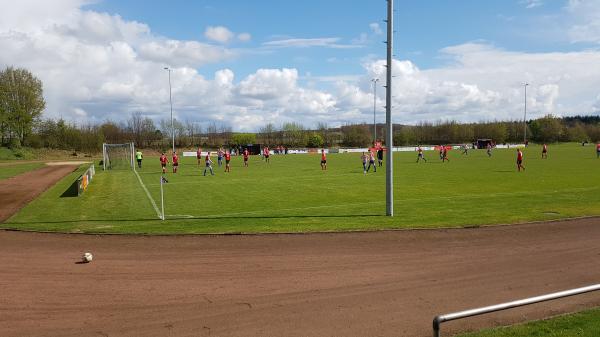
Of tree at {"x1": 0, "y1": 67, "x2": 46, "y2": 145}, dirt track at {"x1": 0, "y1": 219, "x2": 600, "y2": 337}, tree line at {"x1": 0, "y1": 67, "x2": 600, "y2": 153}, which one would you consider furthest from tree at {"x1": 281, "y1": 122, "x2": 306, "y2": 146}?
dirt track at {"x1": 0, "y1": 219, "x2": 600, "y2": 337}

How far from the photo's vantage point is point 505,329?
6.62m

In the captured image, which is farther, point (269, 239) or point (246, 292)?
point (269, 239)

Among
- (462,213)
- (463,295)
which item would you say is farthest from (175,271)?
(462,213)

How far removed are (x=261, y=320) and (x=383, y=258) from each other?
4.22 metres

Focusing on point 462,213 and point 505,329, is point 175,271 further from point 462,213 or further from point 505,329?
point 462,213

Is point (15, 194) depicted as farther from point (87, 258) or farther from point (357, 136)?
point (357, 136)

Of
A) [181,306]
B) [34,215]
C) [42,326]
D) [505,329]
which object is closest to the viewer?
[505,329]

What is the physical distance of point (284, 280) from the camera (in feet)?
30.1

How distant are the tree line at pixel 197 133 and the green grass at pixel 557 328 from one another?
57.4m

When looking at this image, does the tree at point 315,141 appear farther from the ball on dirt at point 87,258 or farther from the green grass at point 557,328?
the green grass at point 557,328

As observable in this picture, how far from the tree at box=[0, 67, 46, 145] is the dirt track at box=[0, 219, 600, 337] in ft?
233

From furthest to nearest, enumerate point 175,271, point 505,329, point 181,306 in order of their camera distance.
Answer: point 175,271
point 181,306
point 505,329

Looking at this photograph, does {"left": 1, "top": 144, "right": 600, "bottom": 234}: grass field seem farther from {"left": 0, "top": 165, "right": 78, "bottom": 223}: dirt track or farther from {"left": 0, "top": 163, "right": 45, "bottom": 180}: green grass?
{"left": 0, "top": 163, "right": 45, "bottom": 180}: green grass

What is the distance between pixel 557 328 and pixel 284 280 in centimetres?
476
